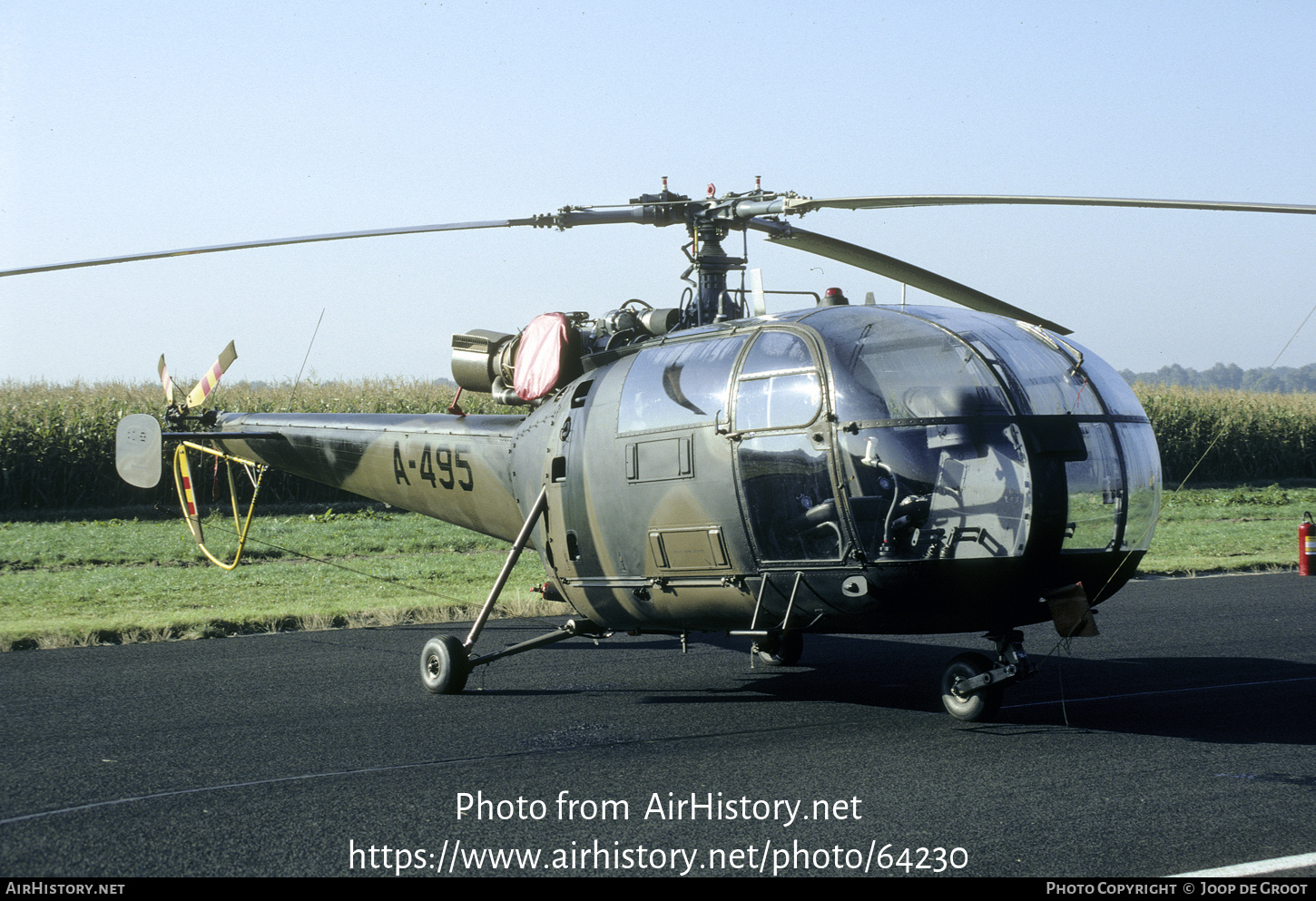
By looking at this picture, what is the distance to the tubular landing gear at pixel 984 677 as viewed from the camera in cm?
664

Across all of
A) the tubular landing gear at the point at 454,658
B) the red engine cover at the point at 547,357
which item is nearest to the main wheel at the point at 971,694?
the tubular landing gear at the point at 454,658

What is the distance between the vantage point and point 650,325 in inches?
329

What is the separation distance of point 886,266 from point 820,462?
240 cm

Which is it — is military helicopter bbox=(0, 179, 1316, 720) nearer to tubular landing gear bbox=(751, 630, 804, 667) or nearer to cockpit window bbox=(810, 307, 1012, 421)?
cockpit window bbox=(810, 307, 1012, 421)

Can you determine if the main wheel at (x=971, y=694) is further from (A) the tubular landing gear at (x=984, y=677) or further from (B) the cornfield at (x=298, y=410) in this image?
(B) the cornfield at (x=298, y=410)

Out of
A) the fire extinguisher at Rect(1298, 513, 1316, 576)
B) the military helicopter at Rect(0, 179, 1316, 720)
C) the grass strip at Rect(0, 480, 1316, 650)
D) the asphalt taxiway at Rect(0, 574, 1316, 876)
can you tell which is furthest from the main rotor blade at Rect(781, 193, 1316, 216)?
the fire extinguisher at Rect(1298, 513, 1316, 576)

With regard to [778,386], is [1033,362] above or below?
above

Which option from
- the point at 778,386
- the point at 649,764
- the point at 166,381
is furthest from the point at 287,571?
the point at 778,386

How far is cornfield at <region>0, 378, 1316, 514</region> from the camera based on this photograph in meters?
24.6

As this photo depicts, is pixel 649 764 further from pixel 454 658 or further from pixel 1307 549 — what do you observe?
pixel 1307 549

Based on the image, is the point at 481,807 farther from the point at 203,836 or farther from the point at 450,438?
the point at 450,438

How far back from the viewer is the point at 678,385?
7301mm

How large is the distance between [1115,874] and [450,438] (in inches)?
269

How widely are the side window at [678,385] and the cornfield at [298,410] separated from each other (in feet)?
41.3
